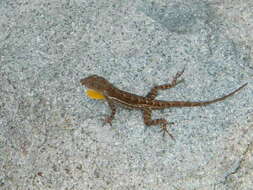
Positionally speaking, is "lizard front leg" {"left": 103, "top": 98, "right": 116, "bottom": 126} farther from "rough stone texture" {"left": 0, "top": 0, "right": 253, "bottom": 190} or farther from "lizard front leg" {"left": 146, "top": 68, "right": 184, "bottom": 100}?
"lizard front leg" {"left": 146, "top": 68, "right": 184, "bottom": 100}

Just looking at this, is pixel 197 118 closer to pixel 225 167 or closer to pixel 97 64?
pixel 225 167

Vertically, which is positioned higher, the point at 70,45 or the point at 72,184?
the point at 70,45

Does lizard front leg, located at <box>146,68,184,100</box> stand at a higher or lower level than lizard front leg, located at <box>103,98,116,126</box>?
higher

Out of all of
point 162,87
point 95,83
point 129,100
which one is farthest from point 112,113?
point 162,87

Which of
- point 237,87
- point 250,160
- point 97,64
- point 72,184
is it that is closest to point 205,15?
point 237,87

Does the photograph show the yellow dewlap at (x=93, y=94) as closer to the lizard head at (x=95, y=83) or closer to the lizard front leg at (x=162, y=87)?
the lizard head at (x=95, y=83)

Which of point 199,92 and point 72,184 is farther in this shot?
point 199,92

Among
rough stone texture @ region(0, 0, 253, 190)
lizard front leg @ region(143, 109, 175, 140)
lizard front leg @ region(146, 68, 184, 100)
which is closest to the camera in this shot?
rough stone texture @ region(0, 0, 253, 190)

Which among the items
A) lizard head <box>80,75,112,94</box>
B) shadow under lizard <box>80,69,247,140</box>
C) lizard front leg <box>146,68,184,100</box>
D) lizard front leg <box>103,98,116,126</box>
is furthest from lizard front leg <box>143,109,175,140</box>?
lizard head <box>80,75,112,94</box>
